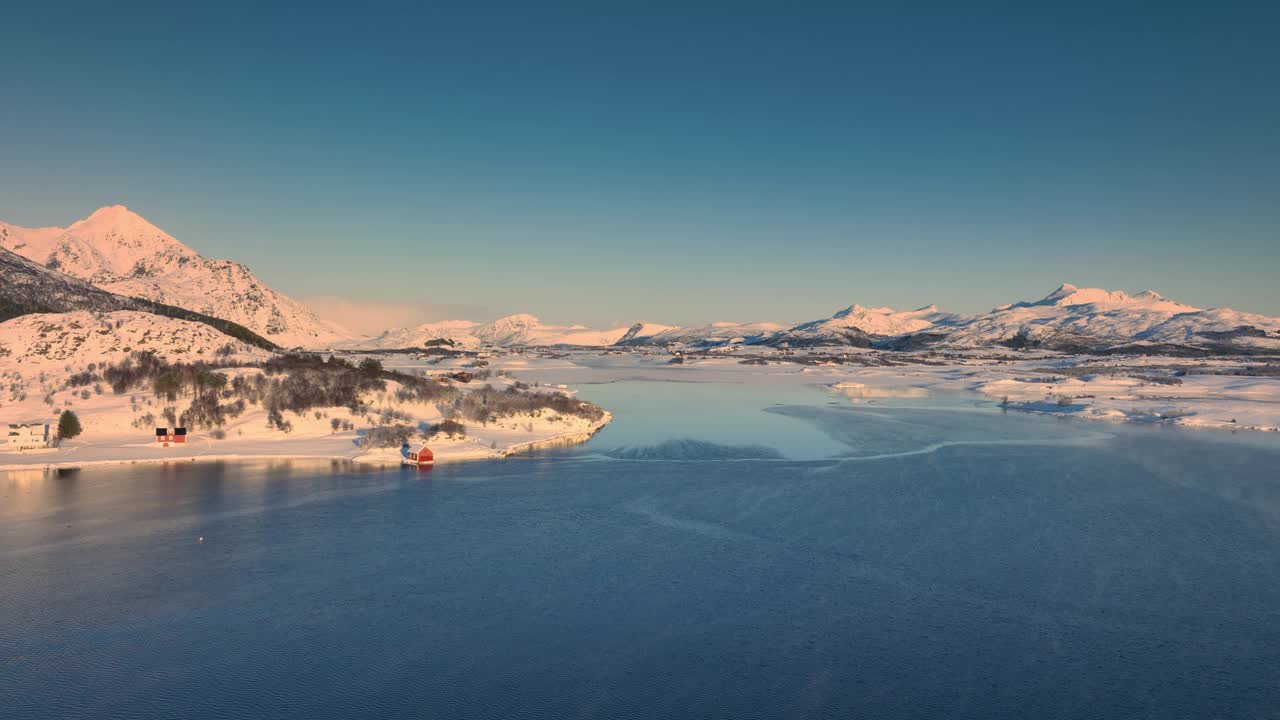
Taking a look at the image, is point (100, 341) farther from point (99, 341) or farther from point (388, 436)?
point (388, 436)

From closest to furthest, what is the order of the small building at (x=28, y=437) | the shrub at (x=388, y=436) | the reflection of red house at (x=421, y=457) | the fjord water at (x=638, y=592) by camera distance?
the fjord water at (x=638, y=592), the reflection of red house at (x=421, y=457), the small building at (x=28, y=437), the shrub at (x=388, y=436)

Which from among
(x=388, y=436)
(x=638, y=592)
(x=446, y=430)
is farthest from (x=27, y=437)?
(x=638, y=592)

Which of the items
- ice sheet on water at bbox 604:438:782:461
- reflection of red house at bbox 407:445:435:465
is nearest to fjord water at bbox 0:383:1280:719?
reflection of red house at bbox 407:445:435:465

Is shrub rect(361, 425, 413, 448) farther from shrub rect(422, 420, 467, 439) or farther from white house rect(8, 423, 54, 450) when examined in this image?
white house rect(8, 423, 54, 450)

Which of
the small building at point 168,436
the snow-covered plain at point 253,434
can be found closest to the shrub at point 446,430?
the snow-covered plain at point 253,434

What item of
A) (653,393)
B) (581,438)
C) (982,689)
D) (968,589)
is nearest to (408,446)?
(581,438)

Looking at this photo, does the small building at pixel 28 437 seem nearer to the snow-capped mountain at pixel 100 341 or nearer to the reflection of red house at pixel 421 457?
the snow-capped mountain at pixel 100 341
